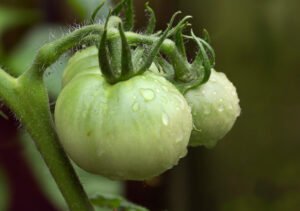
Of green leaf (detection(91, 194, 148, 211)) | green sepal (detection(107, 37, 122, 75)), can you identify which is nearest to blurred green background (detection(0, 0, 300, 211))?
green leaf (detection(91, 194, 148, 211))

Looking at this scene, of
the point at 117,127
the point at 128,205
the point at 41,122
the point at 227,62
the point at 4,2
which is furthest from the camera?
the point at 227,62

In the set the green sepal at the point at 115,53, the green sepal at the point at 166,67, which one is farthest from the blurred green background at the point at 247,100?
the green sepal at the point at 115,53

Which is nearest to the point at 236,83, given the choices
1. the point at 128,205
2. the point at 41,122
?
the point at 128,205

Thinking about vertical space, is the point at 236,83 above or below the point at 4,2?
below

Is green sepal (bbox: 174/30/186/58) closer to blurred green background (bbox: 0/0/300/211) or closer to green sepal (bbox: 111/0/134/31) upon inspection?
green sepal (bbox: 111/0/134/31)

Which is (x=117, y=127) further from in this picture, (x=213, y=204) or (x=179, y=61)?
(x=213, y=204)
